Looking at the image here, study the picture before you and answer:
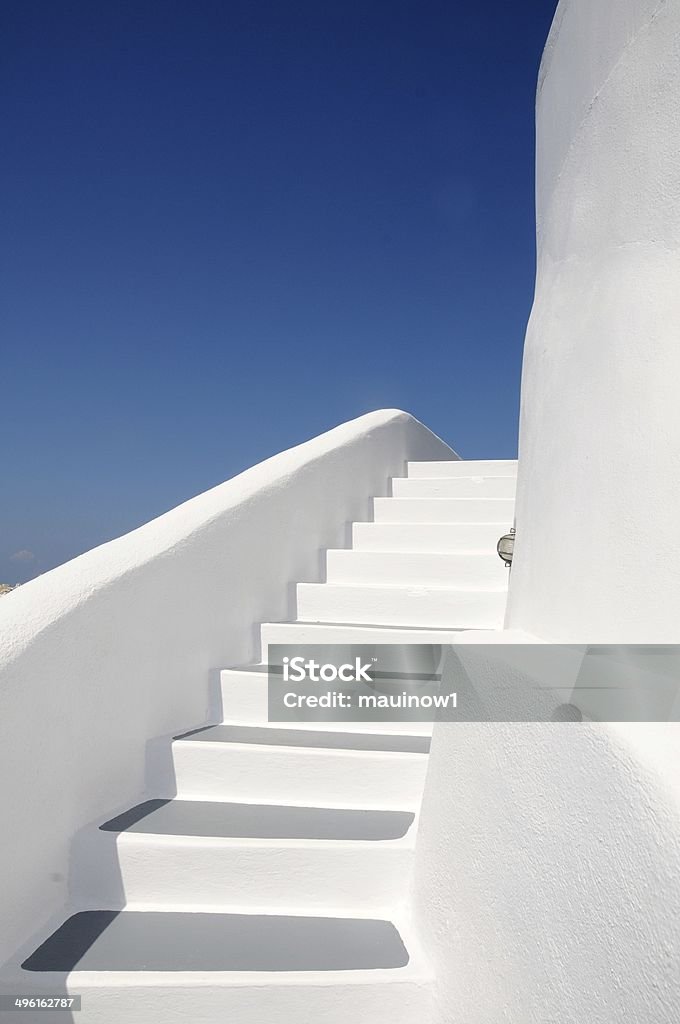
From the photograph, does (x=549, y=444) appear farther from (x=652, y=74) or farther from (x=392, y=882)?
(x=392, y=882)

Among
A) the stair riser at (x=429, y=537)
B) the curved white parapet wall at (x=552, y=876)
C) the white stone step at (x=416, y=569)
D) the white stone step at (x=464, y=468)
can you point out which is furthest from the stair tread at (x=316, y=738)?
the white stone step at (x=464, y=468)

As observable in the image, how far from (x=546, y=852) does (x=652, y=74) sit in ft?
5.12

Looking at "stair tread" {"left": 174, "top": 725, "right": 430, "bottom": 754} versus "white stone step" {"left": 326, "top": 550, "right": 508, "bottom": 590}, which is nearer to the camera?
"stair tread" {"left": 174, "top": 725, "right": 430, "bottom": 754}

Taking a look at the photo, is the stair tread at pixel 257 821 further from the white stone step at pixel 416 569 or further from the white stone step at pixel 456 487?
the white stone step at pixel 456 487

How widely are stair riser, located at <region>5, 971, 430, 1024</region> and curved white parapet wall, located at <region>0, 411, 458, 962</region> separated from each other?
0.91 ft

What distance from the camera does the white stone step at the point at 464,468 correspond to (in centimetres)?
503

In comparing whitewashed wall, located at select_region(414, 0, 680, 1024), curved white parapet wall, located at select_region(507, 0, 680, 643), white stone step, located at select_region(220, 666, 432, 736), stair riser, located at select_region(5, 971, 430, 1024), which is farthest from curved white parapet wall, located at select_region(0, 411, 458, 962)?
curved white parapet wall, located at select_region(507, 0, 680, 643)

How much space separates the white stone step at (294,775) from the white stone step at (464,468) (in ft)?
8.51

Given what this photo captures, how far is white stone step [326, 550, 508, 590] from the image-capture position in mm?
3814

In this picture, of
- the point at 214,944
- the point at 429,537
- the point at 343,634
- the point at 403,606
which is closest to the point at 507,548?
the point at 403,606

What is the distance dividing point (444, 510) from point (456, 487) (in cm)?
36

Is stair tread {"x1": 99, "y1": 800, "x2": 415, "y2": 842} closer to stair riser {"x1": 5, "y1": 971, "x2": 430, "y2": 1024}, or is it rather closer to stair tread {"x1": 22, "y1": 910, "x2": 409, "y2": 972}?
stair tread {"x1": 22, "y1": 910, "x2": 409, "y2": 972}

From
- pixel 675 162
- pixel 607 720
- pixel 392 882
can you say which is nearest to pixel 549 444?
pixel 675 162

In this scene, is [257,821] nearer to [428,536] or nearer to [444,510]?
[428,536]
